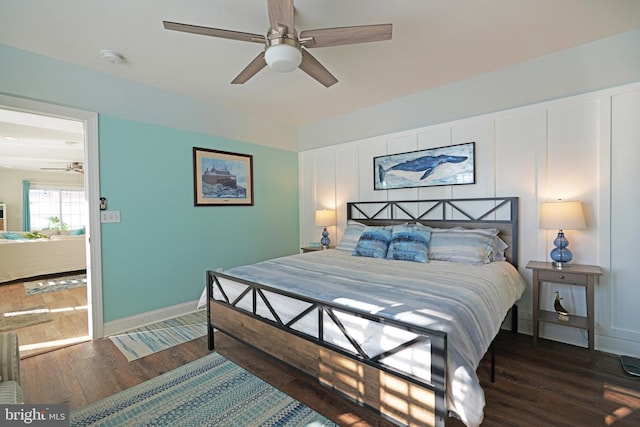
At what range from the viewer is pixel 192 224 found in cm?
374

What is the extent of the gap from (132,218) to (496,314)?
3582mm

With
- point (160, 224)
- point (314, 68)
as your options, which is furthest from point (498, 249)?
point (160, 224)

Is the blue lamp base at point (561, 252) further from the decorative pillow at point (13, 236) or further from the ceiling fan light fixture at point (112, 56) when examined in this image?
the decorative pillow at point (13, 236)

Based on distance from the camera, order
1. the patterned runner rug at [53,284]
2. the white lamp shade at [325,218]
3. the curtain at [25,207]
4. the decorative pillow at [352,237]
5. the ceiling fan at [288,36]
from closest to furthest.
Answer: the ceiling fan at [288,36] → the decorative pillow at [352,237] → the white lamp shade at [325,218] → the patterned runner rug at [53,284] → the curtain at [25,207]

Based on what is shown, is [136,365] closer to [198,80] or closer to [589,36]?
[198,80]

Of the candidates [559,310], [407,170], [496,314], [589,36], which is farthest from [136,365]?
[589,36]

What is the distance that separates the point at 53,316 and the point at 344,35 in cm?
447

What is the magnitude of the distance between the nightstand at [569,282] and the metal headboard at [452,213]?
38 centimetres

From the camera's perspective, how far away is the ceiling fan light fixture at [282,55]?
1.88 metres

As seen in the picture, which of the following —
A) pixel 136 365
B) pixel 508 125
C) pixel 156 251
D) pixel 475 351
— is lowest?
pixel 136 365

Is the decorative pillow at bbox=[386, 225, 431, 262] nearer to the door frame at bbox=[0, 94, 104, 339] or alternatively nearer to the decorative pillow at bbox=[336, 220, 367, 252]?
the decorative pillow at bbox=[336, 220, 367, 252]

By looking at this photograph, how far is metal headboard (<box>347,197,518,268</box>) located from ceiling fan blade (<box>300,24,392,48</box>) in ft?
7.13

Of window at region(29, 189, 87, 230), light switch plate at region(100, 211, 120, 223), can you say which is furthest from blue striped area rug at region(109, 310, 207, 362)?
window at region(29, 189, 87, 230)

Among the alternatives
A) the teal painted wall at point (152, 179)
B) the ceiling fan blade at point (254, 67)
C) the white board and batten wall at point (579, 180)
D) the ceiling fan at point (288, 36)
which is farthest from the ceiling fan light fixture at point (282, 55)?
the white board and batten wall at point (579, 180)
